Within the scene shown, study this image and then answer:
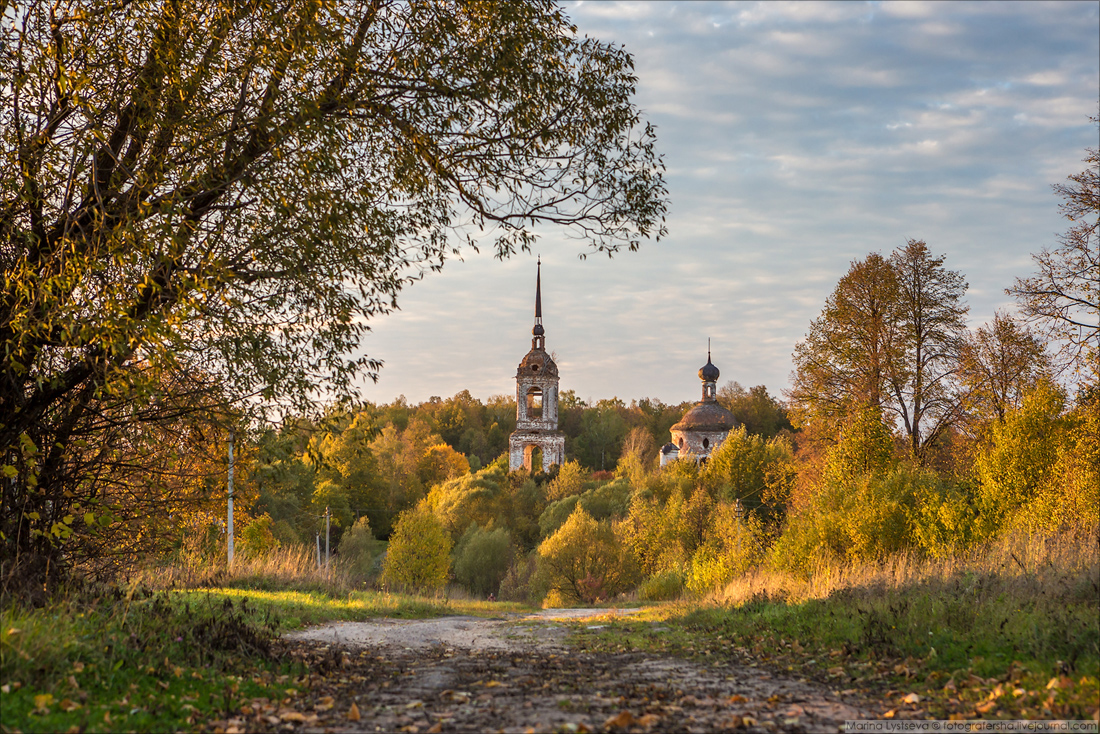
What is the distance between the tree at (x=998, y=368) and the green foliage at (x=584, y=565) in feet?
61.5

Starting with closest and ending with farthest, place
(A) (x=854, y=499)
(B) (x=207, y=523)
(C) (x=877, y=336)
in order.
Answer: (B) (x=207, y=523), (A) (x=854, y=499), (C) (x=877, y=336)

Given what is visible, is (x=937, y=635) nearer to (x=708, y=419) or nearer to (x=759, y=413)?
(x=708, y=419)

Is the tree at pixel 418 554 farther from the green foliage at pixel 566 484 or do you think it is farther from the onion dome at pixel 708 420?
the onion dome at pixel 708 420

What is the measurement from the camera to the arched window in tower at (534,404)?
232ft

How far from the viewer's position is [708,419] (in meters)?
65.4

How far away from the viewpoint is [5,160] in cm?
805

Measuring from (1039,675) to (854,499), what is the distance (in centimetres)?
1733

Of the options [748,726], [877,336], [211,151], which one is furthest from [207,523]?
[877,336]

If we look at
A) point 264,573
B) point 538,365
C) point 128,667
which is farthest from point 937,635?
point 538,365

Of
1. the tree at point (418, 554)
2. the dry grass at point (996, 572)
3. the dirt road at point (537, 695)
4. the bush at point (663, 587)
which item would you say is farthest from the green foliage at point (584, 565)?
the dirt road at point (537, 695)

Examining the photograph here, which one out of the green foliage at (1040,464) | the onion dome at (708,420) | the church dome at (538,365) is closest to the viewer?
the green foliage at (1040,464)

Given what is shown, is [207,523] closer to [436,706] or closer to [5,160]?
[5,160]

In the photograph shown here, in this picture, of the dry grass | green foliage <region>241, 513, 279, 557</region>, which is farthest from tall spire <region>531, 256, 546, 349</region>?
the dry grass

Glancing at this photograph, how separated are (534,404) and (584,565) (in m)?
31.9
